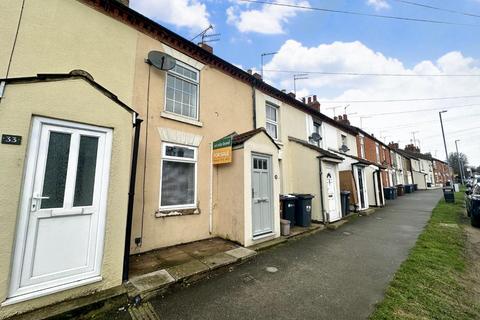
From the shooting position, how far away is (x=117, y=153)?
12.7 feet

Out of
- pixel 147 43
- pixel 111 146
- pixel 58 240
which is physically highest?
pixel 147 43

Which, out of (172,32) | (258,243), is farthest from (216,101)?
(258,243)

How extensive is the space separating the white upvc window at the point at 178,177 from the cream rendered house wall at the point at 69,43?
1849mm

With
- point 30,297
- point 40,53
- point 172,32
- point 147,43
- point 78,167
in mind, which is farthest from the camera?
point 172,32

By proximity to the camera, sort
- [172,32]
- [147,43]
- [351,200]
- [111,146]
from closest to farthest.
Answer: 1. [111,146]
2. [147,43]
3. [172,32]
4. [351,200]

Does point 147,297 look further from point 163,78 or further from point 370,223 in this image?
point 370,223

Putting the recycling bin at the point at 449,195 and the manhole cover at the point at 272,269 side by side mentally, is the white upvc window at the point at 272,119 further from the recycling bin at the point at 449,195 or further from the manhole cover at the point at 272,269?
the recycling bin at the point at 449,195

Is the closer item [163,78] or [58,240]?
[58,240]

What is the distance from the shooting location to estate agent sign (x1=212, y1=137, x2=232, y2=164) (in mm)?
6488

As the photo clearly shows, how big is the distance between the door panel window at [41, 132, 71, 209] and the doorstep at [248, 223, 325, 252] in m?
4.50

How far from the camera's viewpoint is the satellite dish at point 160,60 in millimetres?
5927

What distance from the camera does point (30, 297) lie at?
294 centimetres

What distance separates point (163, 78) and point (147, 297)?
556 cm

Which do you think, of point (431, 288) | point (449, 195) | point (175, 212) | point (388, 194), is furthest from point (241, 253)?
point (388, 194)
